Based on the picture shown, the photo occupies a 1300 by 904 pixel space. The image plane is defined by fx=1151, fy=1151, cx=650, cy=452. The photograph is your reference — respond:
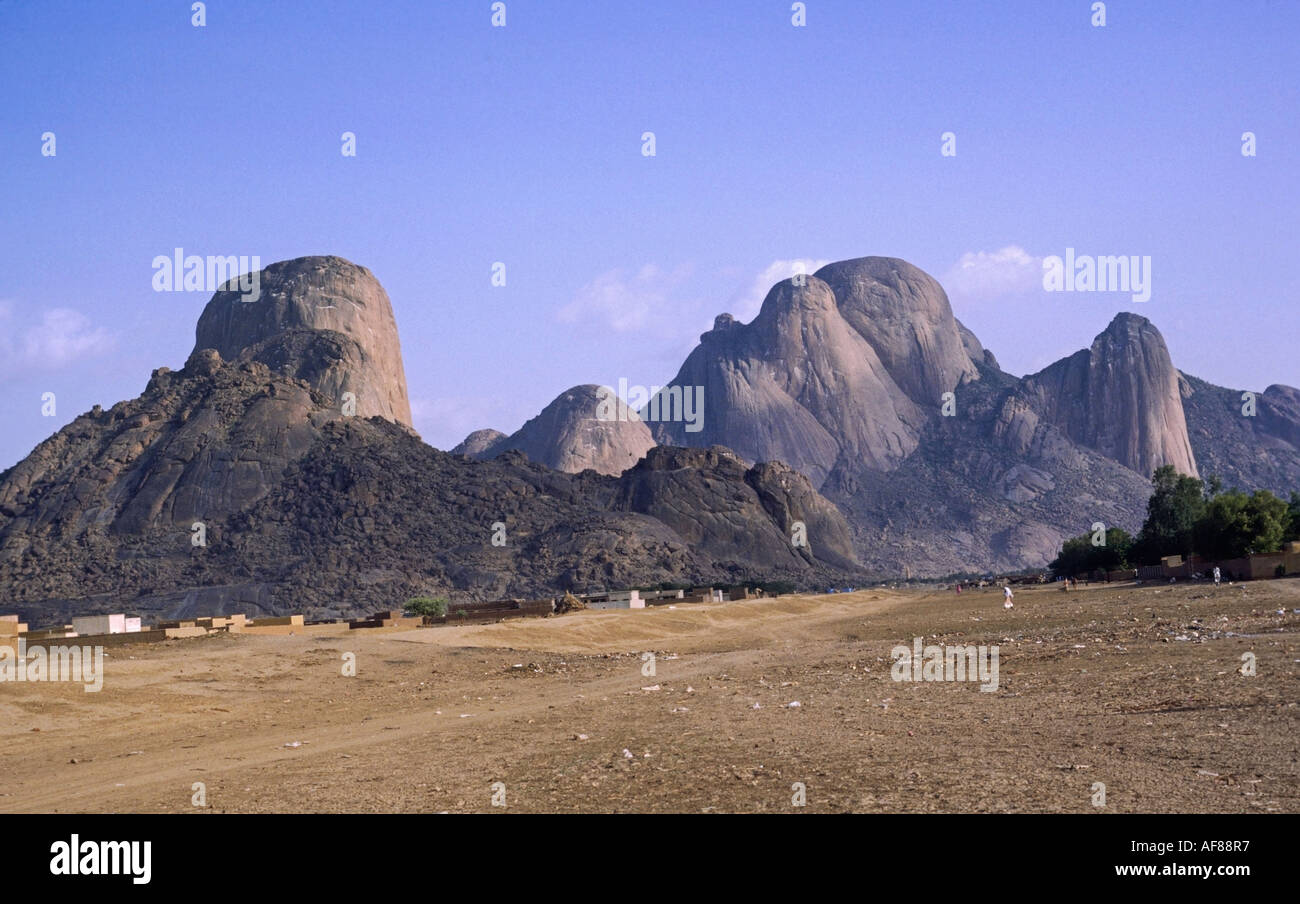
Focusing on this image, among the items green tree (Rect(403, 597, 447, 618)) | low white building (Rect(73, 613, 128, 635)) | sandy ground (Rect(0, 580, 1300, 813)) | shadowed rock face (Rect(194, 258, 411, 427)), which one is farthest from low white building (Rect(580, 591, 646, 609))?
shadowed rock face (Rect(194, 258, 411, 427))

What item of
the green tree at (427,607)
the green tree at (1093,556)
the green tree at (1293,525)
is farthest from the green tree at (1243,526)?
the green tree at (427,607)

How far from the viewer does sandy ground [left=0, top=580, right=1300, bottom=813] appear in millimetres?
11133

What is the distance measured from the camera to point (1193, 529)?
76.0 m

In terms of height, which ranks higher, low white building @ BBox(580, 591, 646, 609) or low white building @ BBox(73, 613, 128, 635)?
low white building @ BBox(73, 613, 128, 635)

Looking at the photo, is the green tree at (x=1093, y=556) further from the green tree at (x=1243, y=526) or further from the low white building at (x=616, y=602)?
the low white building at (x=616, y=602)

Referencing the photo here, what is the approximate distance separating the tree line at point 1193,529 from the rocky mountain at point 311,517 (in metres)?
41.6

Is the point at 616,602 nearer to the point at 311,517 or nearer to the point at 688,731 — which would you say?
the point at 311,517

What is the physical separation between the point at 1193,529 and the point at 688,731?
69106mm

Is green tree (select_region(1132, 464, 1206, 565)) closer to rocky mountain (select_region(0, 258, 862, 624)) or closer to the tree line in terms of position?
the tree line

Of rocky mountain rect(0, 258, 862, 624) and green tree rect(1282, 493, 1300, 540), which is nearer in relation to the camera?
green tree rect(1282, 493, 1300, 540)

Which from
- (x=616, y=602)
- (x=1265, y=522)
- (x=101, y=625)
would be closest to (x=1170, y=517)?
(x=1265, y=522)

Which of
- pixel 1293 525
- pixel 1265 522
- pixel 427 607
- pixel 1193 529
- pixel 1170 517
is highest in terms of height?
pixel 1170 517

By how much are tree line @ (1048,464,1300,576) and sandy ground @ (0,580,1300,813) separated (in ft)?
121
